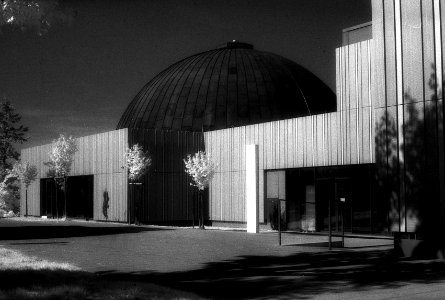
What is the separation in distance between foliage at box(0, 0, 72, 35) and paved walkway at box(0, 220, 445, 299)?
18.1 feet

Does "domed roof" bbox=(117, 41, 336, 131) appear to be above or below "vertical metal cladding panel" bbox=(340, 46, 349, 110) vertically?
above

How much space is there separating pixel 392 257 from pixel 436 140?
3.61 meters

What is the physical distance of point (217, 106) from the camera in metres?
46.8

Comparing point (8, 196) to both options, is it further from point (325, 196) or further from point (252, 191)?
point (325, 196)

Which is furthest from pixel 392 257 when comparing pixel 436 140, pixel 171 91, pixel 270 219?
pixel 171 91

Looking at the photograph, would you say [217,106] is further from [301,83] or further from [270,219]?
[270,219]

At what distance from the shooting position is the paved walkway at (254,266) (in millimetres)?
11555

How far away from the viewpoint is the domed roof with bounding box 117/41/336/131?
153 feet

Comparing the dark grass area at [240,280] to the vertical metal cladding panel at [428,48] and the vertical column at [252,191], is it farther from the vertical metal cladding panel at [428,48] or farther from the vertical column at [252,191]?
the vertical column at [252,191]

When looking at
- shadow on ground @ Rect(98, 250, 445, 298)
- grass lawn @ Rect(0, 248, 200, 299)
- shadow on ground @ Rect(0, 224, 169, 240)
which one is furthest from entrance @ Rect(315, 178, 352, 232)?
grass lawn @ Rect(0, 248, 200, 299)

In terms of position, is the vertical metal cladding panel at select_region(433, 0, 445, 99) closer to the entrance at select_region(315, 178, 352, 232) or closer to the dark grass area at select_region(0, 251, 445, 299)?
the dark grass area at select_region(0, 251, 445, 299)

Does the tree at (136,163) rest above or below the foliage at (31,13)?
below

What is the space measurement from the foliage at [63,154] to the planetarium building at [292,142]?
0.88 m

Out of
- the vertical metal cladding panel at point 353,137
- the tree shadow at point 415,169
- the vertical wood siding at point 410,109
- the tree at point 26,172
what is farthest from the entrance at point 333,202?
the tree at point 26,172
